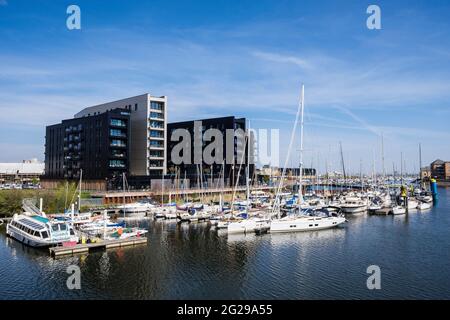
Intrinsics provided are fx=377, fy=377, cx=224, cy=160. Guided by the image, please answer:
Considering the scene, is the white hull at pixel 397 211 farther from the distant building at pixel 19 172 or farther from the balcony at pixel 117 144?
the distant building at pixel 19 172

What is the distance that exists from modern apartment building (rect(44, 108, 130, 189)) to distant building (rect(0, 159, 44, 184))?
205ft

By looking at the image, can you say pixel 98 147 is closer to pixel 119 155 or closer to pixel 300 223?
pixel 119 155

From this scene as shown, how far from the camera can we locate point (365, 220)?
66.6 meters

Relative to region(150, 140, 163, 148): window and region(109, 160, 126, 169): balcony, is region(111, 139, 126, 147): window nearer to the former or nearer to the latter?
region(109, 160, 126, 169): balcony

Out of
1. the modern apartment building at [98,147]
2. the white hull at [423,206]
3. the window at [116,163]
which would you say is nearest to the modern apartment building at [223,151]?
the window at [116,163]

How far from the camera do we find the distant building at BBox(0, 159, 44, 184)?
544ft

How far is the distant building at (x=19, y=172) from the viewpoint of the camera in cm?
16576

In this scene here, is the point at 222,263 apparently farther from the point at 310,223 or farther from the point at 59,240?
the point at 310,223

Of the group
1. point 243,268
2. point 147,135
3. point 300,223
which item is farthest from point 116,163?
point 243,268

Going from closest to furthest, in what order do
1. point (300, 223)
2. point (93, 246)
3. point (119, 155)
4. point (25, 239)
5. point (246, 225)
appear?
point (93, 246), point (25, 239), point (246, 225), point (300, 223), point (119, 155)

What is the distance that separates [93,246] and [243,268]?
17131 mm

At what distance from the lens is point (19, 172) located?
16775 cm

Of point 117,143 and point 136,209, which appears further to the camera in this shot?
point 117,143
